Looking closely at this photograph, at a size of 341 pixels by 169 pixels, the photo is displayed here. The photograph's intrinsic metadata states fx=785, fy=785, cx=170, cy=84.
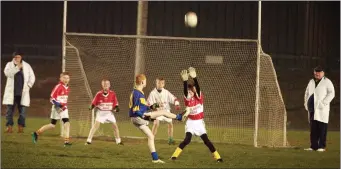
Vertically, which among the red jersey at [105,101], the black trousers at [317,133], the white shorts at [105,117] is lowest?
the black trousers at [317,133]

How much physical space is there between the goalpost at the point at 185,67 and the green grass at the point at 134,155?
0.85 meters

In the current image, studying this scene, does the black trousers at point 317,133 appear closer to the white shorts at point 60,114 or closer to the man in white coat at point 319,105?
the man in white coat at point 319,105

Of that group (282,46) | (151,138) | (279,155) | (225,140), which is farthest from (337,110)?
(151,138)

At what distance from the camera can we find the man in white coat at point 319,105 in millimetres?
14922

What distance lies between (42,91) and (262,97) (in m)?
15.3

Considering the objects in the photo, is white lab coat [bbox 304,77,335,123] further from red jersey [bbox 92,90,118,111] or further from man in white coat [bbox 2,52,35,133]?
man in white coat [bbox 2,52,35,133]

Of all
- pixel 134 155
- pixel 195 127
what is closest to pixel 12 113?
pixel 134 155

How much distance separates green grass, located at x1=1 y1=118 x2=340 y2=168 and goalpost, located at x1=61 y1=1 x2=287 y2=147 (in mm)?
853

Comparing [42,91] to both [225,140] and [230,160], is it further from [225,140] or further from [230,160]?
[230,160]

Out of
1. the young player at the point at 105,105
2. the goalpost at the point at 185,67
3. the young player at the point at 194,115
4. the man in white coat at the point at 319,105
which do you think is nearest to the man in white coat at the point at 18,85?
the goalpost at the point at 185,67

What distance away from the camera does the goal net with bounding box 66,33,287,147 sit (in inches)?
651

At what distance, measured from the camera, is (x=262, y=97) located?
16.0 metres

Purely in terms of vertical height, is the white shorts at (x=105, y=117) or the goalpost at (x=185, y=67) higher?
the goalpost at (x=185, y=67)

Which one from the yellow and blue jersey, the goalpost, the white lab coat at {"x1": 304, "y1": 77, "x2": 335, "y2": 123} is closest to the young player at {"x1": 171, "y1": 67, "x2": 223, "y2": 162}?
the yellow and blue jersey
